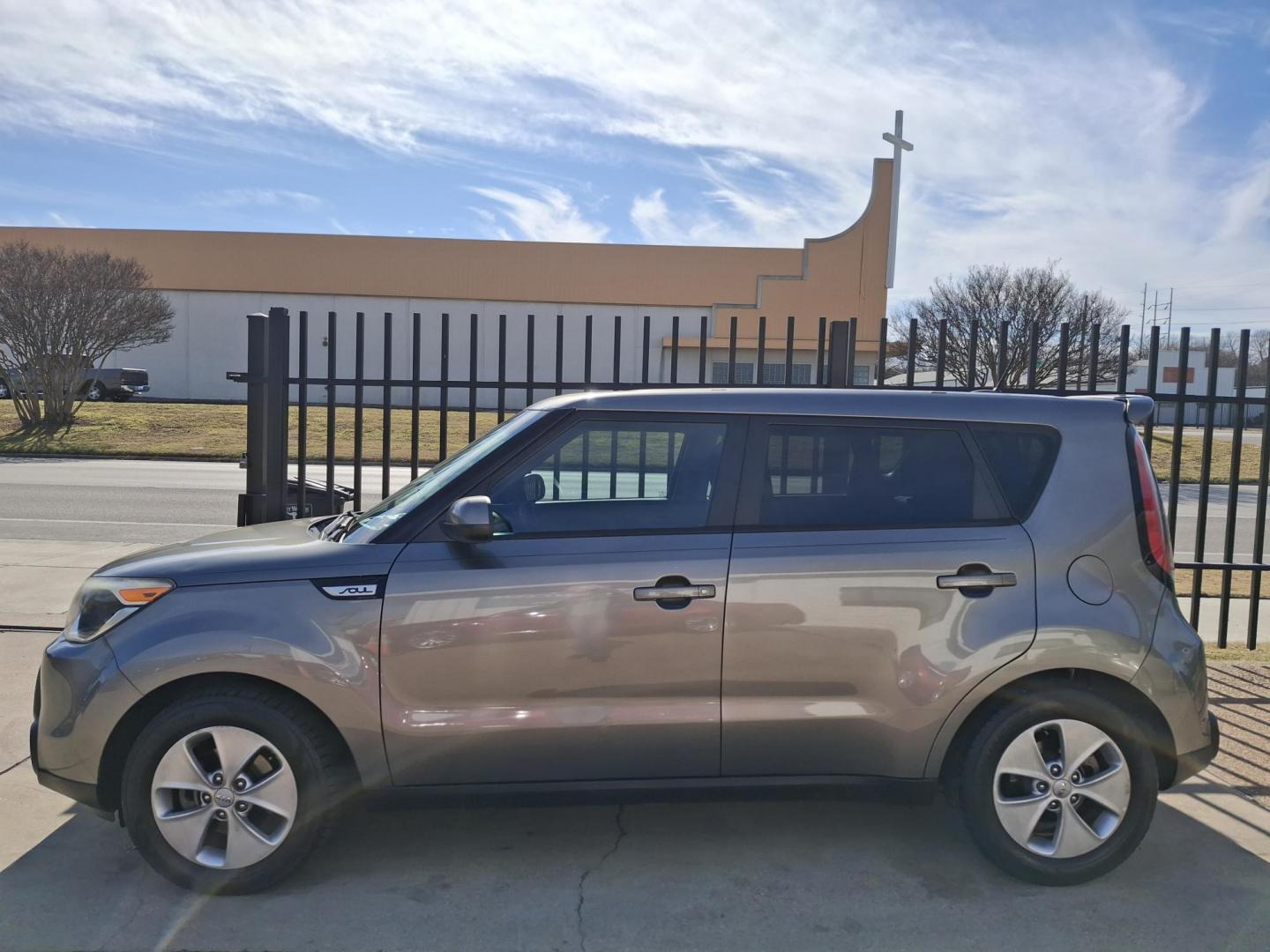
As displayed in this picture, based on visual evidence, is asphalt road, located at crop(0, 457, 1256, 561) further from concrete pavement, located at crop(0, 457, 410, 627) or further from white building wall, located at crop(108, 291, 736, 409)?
white building wall, located at crop(108, 291, 736, 409)

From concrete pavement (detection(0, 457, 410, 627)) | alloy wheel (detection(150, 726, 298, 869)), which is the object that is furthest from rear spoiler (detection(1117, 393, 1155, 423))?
concrete pavement (detection(0, 457, 410, 627))

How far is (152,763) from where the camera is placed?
3516 mm

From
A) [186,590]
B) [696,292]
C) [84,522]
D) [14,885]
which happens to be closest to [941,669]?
[186,590]

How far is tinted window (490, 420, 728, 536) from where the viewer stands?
12.3 feet

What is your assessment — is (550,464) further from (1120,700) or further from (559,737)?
(1120,700)

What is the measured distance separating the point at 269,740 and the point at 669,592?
4.74 feet

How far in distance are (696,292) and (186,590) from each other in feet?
132

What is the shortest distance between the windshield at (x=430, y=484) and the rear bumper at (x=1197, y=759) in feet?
8.75

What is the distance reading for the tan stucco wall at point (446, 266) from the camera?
141ft

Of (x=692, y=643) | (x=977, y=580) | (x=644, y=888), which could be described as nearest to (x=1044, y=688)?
(x=977, y=580)

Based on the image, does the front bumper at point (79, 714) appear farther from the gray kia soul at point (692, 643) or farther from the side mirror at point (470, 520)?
the side mirror at point (470, 520)

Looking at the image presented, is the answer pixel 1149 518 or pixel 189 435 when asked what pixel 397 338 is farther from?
pixel 1149 518

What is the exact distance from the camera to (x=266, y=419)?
6590 millimetres

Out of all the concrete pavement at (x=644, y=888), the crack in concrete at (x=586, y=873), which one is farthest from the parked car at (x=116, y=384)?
the crack in concrete at (x=586, y=873)
